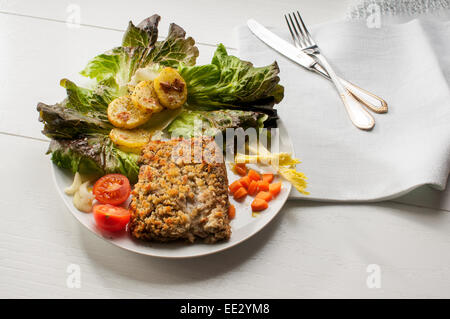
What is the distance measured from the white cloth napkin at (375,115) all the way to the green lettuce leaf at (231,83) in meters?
0.37

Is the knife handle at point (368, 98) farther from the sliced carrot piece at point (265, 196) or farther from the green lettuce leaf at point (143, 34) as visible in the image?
the green lettuce leaf at point (143, 34)

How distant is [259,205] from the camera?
2.46 metres

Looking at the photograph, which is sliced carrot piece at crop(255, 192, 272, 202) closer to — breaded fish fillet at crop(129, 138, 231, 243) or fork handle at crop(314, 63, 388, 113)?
breaded fish fillet at crop(129, 138, 231, 243)

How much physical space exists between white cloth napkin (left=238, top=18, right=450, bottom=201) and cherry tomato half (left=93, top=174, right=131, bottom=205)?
1.06 m

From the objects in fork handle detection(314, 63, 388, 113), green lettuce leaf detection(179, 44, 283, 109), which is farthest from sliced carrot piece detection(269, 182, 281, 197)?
fork handle detection(314, 63, 388, 113)

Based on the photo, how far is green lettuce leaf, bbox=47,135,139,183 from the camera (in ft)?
8.21

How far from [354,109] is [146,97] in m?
1.51

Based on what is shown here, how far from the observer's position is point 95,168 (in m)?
2.54

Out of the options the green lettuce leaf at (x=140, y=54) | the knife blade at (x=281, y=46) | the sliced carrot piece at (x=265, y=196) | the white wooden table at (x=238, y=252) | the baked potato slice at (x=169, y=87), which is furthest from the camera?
the knife blade at (x=281, y=46)

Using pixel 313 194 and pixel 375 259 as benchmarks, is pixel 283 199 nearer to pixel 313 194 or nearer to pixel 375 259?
pixel 313 194

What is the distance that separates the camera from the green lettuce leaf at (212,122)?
2730 mm

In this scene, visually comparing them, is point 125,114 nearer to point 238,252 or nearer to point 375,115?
point 238,252

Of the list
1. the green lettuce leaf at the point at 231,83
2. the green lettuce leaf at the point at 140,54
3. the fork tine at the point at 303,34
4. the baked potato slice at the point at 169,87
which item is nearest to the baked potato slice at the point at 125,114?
the baked potato slice at the point at 169,87

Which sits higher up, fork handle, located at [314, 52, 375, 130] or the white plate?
fork handle, located at [314, 52, 375, 130]
